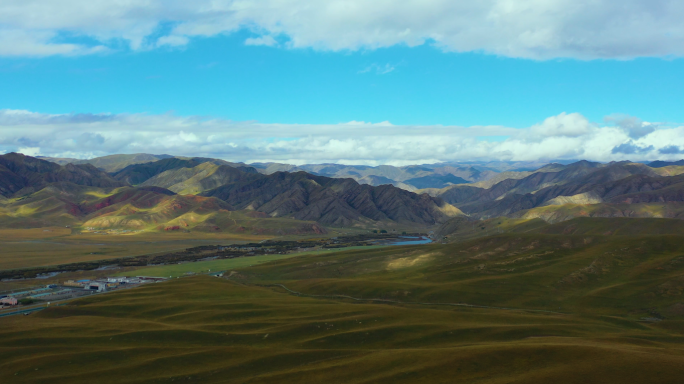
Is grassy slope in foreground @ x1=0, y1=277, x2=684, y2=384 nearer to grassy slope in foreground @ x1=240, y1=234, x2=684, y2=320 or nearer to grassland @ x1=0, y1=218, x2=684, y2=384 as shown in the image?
grassland @ x1=0, y1=218, x2=684, y2=384

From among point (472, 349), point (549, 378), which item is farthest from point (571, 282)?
point (549, 378)

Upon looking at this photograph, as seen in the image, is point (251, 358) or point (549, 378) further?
point (251, 358)

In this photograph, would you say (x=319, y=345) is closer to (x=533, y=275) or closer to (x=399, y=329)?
(x=399, y=329)

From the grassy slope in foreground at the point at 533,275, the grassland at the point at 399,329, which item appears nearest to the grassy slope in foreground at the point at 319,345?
the grassland at the point at 399,329

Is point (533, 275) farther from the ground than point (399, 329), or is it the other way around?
point (399, 329)

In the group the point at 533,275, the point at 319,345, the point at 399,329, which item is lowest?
the point at 319,345

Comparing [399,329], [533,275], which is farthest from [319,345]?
[533,275]

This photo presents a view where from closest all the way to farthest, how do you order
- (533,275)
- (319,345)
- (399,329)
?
(319,345) → (399,329) → (533,275)

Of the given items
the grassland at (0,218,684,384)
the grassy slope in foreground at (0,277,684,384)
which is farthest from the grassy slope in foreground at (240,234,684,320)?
the grassy slope in foreground at (0,277,684,384)

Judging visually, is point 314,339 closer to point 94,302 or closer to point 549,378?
point 549,378
